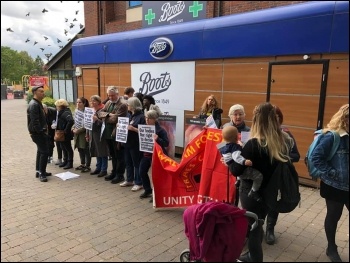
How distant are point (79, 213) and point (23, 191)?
1.54 metres

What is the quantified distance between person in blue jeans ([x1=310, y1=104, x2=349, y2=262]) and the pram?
0.81m

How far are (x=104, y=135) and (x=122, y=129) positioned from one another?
726 millimetres

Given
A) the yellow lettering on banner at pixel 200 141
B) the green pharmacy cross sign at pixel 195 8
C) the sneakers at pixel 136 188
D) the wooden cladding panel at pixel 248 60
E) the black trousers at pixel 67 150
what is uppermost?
the green pharmacy cross sign at pixel 195 8

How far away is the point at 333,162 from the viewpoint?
95.0 inches

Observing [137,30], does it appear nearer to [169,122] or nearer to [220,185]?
[169,122]

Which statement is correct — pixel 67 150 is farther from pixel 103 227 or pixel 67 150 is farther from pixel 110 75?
pixel 110 75

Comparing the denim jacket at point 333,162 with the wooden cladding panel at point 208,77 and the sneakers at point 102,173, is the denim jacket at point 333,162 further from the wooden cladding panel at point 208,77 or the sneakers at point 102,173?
the sneakers at point 102,173

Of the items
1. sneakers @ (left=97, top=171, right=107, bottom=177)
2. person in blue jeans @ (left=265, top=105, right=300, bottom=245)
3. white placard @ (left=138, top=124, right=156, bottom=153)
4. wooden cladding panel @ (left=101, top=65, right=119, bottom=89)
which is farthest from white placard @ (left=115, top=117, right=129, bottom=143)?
wooden cladding panel @ (left=101, top=65, right=119, bottom=89)

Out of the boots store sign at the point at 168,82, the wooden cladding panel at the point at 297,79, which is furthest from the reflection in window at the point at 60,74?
the wooden cladding panel at the point at 297,79

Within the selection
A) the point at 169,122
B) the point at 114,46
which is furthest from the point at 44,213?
the point at 114,46

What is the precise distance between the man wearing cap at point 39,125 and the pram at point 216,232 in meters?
4.08

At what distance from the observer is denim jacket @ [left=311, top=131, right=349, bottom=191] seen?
2252 mm

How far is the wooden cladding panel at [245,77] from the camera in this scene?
218 inches

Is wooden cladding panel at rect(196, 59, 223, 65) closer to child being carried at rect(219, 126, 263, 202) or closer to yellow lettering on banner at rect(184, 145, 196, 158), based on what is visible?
yellow lettering on banner at rect(184, 145, 196, 158)
